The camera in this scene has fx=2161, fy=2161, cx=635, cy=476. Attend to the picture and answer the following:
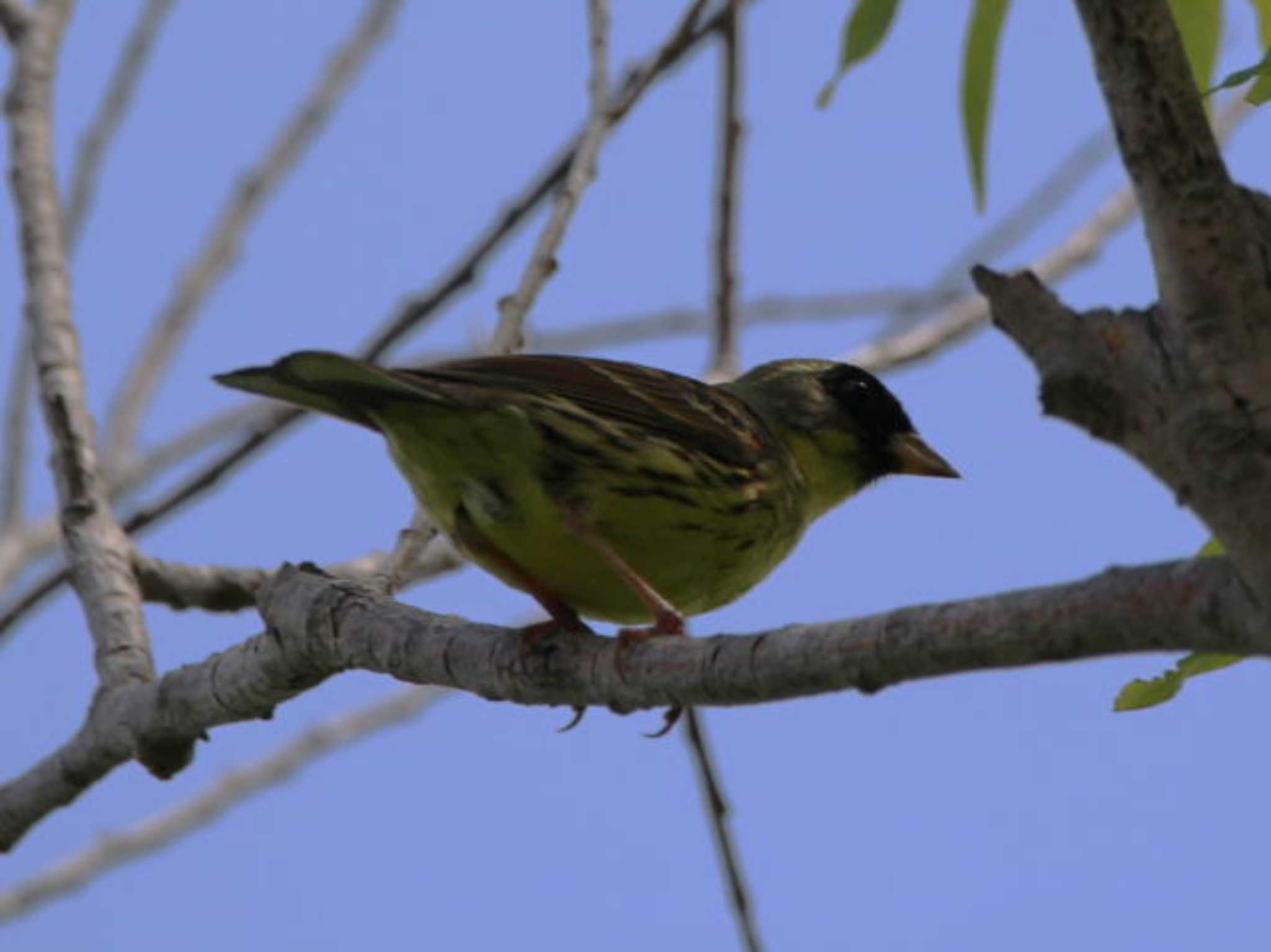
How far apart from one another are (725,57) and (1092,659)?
2.99m

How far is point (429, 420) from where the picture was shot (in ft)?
13.3

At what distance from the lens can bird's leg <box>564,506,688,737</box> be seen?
3.83 metres

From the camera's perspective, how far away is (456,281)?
15.9ft

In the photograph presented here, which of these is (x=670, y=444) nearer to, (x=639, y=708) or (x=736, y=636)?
(x=639, y=708)

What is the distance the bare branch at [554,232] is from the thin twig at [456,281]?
0.09m

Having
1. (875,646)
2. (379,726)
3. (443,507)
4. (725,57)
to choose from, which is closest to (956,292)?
(725,57)

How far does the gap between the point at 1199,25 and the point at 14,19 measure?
129 inches

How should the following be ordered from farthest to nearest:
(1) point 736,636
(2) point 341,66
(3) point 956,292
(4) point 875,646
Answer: (2) point 341,66 → (3) point 956,292 → (1) point 736,636 → (4) point 875,646

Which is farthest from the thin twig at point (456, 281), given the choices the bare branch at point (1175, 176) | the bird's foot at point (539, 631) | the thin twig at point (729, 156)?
the bare branch at point (1175, 176)

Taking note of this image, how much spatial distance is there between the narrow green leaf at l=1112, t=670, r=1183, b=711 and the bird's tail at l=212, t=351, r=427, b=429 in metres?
1.52

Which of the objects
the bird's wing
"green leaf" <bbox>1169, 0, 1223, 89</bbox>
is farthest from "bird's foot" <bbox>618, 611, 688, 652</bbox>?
"green leaf" <bbox>1169, 0, 1223, 89</bbox>

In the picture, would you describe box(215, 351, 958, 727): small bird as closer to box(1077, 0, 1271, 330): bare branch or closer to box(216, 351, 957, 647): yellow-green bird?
box(216, 351, 957, 647): yellow-green bird

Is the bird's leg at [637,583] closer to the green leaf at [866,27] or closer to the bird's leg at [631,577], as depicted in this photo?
the bird's leg at [631,577]

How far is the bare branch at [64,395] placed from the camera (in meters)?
4.09
